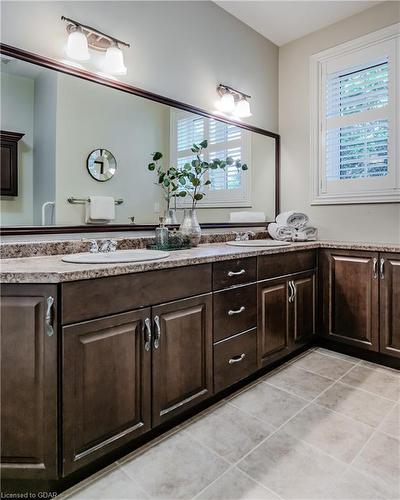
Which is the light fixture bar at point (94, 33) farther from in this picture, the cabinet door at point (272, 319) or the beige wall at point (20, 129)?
the cabinet door at point (272, 319)

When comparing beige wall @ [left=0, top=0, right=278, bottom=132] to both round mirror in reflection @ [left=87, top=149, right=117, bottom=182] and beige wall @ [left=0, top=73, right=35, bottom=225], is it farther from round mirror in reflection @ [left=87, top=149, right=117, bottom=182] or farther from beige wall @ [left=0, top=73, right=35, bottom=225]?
round mirror in reflection @ [left=87, top=149, right=117, bottom=182]

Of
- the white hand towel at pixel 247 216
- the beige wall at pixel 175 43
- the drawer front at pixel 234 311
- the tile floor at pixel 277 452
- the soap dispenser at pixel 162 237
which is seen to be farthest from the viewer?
the white hand towel at pixel 247 216

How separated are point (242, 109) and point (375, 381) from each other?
7.39 ft

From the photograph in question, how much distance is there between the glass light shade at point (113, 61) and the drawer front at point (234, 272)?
1.25 metres

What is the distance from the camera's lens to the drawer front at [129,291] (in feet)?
3.99

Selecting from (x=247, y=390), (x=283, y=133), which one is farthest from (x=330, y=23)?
(x=247, y=390)

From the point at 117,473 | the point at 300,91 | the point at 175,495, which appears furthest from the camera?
the point at 300,91

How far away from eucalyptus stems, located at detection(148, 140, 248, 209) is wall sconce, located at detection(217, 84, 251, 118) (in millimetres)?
412

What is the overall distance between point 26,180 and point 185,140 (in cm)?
112

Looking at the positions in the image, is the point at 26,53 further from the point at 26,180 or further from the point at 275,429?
the point at 275,429

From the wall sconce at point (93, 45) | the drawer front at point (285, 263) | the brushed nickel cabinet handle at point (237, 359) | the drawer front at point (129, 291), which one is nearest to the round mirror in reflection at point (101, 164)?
the wall sconce at point (93, 45)

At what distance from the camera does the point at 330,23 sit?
287 cm

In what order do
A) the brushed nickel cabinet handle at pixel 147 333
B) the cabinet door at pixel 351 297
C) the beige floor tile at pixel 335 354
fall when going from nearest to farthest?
the brushed nickel cabinet handle at pixel 147 333
the cabinet door at pixel 351 297
the beige floor tile at pixel 335 354

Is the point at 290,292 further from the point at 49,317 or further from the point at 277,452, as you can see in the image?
the point at 49,317
